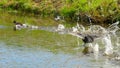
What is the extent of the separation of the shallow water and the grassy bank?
11403mm

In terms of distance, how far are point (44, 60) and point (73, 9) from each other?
1622cm

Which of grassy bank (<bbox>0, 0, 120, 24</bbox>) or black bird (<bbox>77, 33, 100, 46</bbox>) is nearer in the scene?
black bird (<bbox>77, 33, 100, 46</bbox>)

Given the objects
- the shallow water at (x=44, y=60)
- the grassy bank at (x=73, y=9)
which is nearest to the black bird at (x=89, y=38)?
the shallow water at (x=44, y=60)

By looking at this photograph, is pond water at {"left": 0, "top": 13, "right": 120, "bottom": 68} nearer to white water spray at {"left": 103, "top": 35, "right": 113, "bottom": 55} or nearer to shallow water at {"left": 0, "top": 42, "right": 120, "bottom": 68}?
shallow water at {"left": 0, "top": 42, "right": 120, "bottom": 68}

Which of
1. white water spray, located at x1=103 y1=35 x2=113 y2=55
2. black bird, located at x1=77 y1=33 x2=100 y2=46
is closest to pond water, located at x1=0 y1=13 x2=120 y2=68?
white water spray, located at x1=103 y1=35 x2=113 y2=55

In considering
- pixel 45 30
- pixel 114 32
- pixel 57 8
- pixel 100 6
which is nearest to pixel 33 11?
pixel 57 8

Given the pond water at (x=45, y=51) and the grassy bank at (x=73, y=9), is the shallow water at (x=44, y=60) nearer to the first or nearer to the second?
the pond water at (x=45, y=51)

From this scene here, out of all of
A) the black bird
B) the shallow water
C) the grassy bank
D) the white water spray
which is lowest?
the shallow water

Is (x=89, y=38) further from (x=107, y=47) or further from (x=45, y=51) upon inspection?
(x=45, y=51)

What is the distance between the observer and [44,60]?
16938 millimetres

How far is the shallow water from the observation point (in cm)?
1600

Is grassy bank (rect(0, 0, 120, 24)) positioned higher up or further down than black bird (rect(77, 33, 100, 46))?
higher up

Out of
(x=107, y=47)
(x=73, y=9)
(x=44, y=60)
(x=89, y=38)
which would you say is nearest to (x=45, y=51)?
(x=44, y=60)

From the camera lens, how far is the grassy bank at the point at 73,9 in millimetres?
29859
